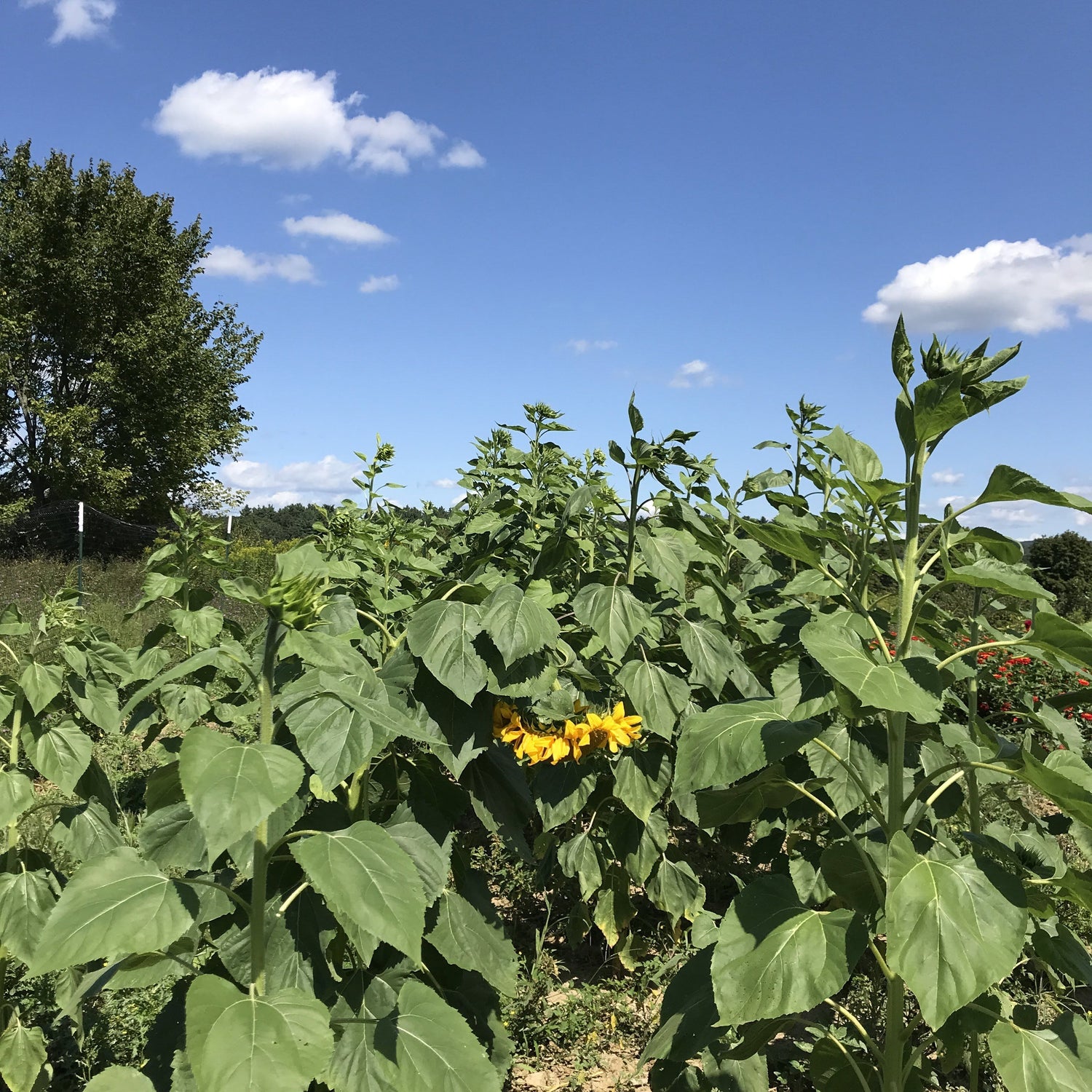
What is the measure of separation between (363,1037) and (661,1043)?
599 mm

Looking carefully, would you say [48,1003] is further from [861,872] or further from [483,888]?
[861,872]

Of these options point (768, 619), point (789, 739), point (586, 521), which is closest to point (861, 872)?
point (789, 739)

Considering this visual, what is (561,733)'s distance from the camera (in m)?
2.40

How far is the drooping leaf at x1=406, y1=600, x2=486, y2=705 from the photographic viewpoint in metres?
1.80

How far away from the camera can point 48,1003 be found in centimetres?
274

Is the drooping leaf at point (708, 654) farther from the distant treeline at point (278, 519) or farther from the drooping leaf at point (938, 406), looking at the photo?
the distant treeline at point (278, 519)

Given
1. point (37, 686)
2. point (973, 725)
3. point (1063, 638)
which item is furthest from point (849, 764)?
point (37, 686)

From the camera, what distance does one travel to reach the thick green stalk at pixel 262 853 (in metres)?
1.28

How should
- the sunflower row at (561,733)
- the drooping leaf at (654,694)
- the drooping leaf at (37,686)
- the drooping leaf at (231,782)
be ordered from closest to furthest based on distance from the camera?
the drooping leaf at (231,782)
the drooping leaf at (37,686)
the sunflower row at (561,733)
the drooping leaf at (654,694)

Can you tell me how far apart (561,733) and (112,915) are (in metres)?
1.38

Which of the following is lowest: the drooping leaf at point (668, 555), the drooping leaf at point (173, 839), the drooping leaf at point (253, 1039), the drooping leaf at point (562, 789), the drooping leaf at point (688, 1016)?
the drooping leaf at point (688, 1016)

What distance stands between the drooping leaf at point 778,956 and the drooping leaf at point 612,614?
943 millimetres

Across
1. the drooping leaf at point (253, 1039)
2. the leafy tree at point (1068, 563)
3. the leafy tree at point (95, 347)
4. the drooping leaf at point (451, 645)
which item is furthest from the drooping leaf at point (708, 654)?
the leafy tree at point (95, 347)

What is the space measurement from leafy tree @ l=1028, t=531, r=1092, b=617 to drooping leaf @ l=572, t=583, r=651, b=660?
11026mm
